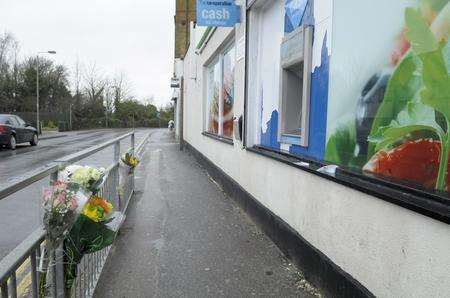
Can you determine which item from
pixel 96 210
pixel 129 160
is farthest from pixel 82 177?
pixel 129 160

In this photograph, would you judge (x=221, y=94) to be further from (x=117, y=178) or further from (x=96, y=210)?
(x=96, y=210)

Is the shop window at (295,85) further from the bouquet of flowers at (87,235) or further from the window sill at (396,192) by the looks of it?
the bouquet of flowers at (87,235)

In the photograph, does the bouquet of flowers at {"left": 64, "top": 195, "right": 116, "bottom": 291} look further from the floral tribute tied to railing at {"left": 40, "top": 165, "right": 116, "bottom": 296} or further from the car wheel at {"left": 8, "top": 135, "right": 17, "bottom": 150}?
the car wheel at {"left": 8, "top": 135, "right": 17, "bottom": 150}

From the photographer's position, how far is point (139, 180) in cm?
1041

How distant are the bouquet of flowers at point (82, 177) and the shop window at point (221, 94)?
6288 millimetres

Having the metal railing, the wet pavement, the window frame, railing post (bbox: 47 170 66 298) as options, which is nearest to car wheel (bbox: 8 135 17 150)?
the window frame

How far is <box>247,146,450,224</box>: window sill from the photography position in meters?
2.33

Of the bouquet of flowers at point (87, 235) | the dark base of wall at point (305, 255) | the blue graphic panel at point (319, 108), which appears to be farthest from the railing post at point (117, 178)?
the bouquet of flowers at point (87, 235)

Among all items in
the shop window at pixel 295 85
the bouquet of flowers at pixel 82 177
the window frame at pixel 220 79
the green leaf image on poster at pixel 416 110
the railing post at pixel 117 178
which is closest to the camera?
the green leaf image on poster at pixel 416 110

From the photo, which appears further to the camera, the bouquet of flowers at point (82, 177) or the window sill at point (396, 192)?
the bouquet of flowers at point (82, 177)

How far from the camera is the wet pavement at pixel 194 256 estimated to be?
3936 millimetres

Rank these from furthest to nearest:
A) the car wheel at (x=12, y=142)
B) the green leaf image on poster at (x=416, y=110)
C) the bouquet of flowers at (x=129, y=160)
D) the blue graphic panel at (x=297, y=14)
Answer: the car wheel at (x=12, y=142), the bouquet of flowers at (x=129, y=160), the blue graphic panel at (x=297, y=14), the green leaf image on poster at (x=416, y=110)

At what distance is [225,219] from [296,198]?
2081 mm

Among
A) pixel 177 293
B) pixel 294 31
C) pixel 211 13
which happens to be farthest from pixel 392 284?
pixel 211 13
